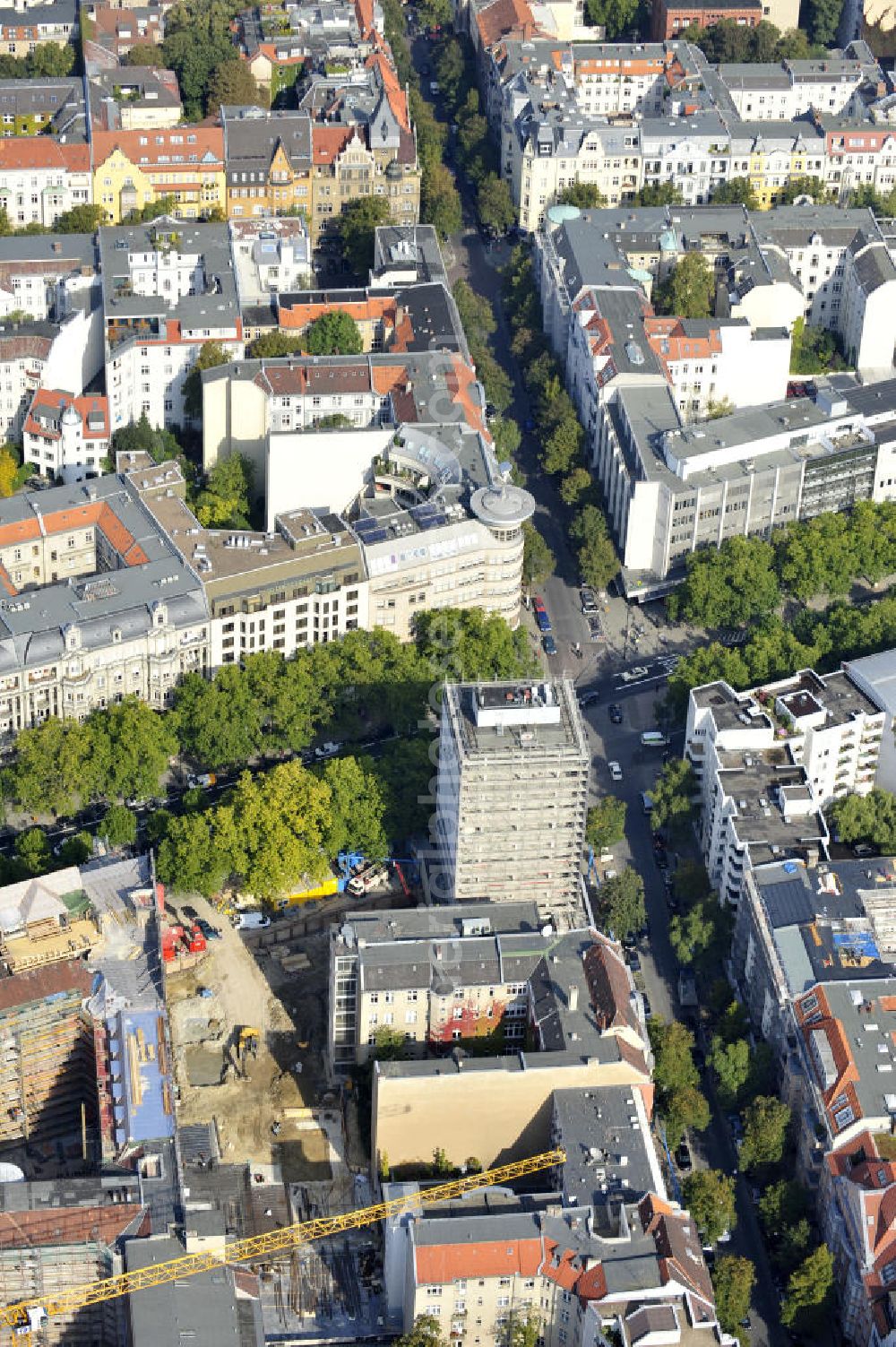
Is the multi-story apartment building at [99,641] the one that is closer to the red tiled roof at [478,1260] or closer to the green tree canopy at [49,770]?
the green tree canopy at [49,770]

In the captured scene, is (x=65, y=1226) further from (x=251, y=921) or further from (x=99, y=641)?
(x=99, y=641)

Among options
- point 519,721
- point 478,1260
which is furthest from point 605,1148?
point 519,721

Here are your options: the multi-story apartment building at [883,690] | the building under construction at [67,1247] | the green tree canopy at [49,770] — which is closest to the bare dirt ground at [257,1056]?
the green tree canopy at [49,770]

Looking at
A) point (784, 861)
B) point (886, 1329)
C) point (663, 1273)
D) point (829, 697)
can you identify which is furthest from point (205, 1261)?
point (829, 697)

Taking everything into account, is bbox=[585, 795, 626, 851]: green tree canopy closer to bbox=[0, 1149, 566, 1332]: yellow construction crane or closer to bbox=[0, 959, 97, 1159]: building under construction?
bbox=[0, 1149, 566, 1332]: yellow construction crane

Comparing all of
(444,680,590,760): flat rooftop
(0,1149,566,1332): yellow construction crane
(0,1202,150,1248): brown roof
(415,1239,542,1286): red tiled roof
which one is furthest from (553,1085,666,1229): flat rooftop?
(0,1202,150,1248): brown roof
